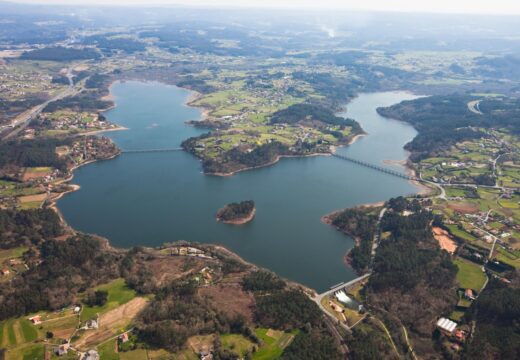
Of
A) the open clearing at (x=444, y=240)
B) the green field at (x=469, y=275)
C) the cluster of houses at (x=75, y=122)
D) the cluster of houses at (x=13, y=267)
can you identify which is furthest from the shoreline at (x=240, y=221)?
the cluster of houses at (x=75, y=122)

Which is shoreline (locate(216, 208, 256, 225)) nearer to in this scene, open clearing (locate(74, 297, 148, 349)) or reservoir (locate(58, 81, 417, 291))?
reservoir (locate(58, 81, 417, 291))

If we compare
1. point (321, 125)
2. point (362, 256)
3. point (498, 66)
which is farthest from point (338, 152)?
point (498, 66)

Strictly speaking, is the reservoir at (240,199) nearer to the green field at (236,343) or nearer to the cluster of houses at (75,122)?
the cluster of houses at (75,122)

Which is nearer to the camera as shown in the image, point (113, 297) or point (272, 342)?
point (272, 342)

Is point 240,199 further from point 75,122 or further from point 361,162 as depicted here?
point 75,122

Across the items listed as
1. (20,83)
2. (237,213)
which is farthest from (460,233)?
(20,83)

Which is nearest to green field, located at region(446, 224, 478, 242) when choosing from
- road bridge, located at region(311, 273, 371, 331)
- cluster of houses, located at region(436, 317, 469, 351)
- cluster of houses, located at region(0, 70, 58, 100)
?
road bridge, located at region(311, 273, 371, 331)
